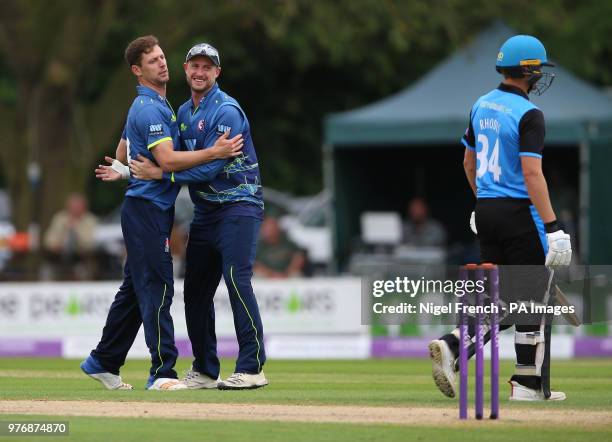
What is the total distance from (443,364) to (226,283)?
1572 mm

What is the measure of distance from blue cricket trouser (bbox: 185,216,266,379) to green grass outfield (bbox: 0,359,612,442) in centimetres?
31

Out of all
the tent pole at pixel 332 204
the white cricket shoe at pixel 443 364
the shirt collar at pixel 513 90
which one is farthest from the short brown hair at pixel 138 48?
the tent pole at pixel 332 204

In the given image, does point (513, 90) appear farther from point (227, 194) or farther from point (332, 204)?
point (332, 204)

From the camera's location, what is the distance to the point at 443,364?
25.9 feet

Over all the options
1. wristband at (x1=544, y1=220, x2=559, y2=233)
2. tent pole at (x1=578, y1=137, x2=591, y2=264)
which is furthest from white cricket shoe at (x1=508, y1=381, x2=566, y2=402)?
tent pole at (x1=578, y1=137, x2=591, y2=264)

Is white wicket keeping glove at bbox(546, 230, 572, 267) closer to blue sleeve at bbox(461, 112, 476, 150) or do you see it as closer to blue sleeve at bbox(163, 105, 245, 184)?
blue sleeve at bbox(461, 112, 476, 150)

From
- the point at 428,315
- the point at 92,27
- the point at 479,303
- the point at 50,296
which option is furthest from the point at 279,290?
the point at 479,303

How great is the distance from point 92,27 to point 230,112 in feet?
47.1

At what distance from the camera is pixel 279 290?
16.9 meters

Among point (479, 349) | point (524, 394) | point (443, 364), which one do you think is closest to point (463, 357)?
point (479, 349)

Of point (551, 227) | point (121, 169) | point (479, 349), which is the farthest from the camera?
point (121, 169)

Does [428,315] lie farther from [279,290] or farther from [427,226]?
[427,226]

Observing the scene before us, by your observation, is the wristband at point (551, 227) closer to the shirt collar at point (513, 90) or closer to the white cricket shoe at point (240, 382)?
the shirt collar at point (513, 90)

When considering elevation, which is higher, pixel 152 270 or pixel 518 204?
pixel 518 204
